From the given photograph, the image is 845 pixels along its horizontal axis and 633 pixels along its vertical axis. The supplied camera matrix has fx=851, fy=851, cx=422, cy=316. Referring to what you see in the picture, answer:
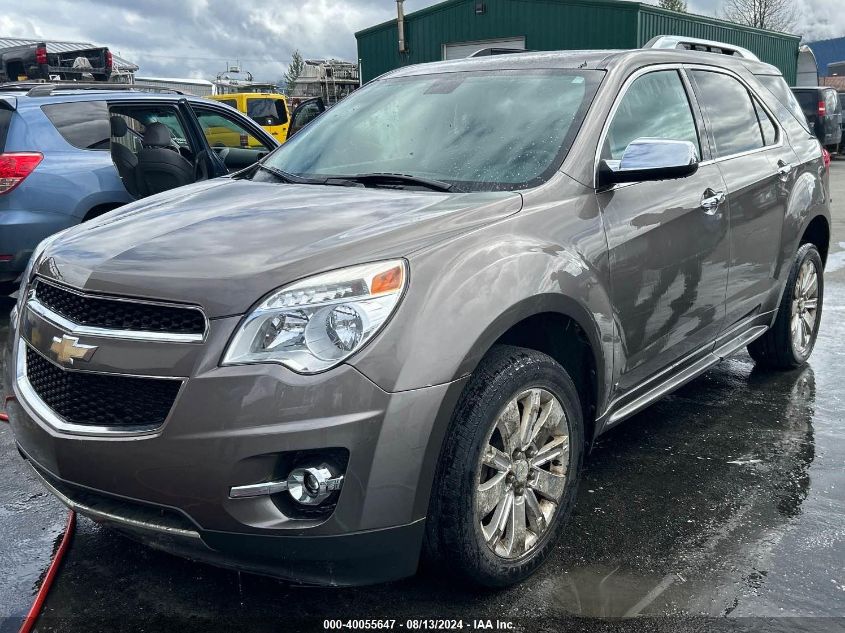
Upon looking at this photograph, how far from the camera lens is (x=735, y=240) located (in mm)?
3867

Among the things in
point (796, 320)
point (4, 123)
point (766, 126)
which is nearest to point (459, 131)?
point (766, 126)

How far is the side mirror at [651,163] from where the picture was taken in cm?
305

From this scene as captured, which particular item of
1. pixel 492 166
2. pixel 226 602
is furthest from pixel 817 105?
pixel 226 602

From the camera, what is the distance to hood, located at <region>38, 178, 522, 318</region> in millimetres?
2328

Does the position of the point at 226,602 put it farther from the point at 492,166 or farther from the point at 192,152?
the point at 192,152

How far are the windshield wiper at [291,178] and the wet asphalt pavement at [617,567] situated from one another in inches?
59.9

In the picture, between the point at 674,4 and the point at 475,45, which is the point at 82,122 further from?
the point at 674,4

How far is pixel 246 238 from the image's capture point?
259 centimetres

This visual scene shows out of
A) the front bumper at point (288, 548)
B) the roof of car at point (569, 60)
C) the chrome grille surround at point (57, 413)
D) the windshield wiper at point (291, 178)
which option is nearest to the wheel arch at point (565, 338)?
the front bumper at point (288, 548)

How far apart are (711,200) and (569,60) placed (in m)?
0.86

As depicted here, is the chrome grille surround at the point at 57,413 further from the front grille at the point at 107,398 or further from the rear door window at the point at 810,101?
the rear door window at the point at 810,101

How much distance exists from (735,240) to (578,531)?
1.60 m

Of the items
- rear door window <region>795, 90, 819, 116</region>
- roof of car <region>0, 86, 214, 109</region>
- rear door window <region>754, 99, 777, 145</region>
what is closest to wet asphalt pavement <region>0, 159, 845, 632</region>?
rear door window <region>754, 99, 777, 145</region>

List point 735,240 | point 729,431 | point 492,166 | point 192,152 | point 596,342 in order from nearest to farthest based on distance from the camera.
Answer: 1. point 596,342
2. point 492,166
3. point 735,240
4. point 729,431
5. point 192,152
